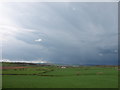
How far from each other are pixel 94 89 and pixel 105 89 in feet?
3.27

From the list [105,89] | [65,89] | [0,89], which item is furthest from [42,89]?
[105,89]

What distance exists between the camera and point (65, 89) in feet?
39.1

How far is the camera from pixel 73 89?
12.0 m

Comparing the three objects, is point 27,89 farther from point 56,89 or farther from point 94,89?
point 94,89

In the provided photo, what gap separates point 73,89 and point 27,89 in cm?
393

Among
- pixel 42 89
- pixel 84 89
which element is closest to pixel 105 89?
pixel 84 89

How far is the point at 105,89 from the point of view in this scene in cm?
1219

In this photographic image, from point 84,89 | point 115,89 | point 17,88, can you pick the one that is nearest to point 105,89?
point 115,89

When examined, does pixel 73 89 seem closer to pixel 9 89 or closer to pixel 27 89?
pixel 27 89

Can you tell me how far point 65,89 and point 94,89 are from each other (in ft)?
8.30

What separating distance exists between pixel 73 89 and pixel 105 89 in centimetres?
283

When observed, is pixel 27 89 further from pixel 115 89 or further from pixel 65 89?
pixel 115 89

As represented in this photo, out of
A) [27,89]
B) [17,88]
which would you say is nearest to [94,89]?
[27,89]

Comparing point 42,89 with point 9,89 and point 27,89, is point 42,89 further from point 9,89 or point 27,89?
point 9,89
